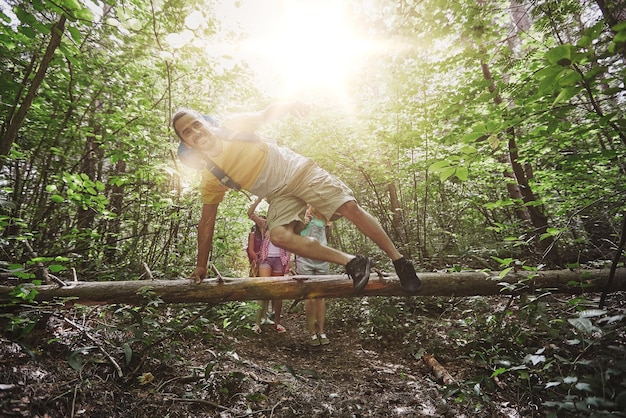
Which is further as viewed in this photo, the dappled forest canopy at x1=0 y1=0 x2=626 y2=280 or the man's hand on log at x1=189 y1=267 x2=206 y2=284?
the man's hand on log at x1=189 y1=267 x2=206 y2=284

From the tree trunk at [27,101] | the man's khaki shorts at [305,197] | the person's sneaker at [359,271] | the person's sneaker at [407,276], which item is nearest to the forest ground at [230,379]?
the person's sneaker at [407,276]

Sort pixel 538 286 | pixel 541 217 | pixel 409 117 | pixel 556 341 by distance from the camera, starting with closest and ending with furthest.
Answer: pixel 556 341, pixel 538 286, pixel 541 217, pixel 409 117

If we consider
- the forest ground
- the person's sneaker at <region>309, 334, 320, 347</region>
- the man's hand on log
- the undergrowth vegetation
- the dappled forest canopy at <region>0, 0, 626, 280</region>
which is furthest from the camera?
the person's sneaker at <region>309, 334, 320, 347</region>

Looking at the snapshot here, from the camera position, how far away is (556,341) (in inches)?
97.3

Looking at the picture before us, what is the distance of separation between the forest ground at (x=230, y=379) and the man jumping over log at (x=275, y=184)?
863 mm

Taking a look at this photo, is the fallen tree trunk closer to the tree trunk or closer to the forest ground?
the forest ground

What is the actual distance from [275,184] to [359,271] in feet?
3.85

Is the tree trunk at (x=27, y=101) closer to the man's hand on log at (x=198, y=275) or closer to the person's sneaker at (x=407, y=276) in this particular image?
the man's hand on log at (x=198, y=275)

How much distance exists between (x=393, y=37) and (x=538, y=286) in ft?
12.6

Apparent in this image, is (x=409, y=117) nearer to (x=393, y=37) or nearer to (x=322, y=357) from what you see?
(x=393, y=37)

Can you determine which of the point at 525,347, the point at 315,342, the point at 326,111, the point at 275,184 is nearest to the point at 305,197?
the point at 275,184

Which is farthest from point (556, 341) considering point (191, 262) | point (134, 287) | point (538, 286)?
point (191, 262)

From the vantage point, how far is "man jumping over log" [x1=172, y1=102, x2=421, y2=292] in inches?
108

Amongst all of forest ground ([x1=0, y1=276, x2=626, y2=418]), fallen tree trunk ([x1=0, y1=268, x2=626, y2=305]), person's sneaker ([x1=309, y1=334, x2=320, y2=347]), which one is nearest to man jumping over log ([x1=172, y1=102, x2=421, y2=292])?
fallen tree trunk ([x1=0, y1=268, x2=626, y2=305])
